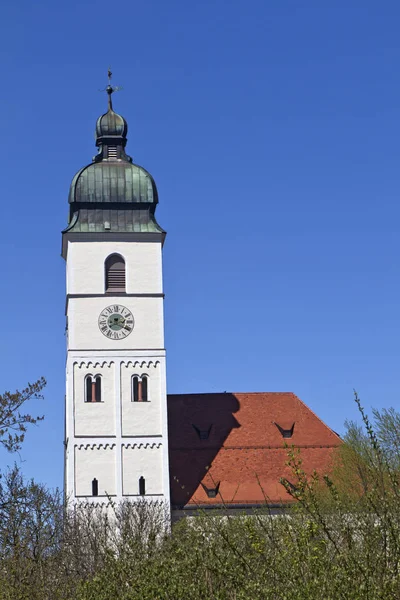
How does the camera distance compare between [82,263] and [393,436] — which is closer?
[393,436]

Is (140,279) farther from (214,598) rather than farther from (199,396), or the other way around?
(214,598)

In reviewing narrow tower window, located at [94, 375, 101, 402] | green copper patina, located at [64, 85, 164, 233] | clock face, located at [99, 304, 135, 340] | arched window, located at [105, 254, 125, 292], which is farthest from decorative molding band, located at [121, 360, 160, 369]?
green copper patina, located at [64, 85, 164, 233]

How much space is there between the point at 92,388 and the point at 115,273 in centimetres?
530

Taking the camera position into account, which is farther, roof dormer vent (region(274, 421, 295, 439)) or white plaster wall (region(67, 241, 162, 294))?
roof dormer vent (region(274, 421, 295, 439))

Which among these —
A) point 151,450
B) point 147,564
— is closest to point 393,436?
point 151,450

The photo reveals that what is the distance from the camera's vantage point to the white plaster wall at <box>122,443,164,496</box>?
48.6 metres

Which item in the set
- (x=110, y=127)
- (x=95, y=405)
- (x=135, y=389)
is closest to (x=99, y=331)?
(x=135, y=389)

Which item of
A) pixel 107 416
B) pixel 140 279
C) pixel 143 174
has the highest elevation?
pixel 143 174

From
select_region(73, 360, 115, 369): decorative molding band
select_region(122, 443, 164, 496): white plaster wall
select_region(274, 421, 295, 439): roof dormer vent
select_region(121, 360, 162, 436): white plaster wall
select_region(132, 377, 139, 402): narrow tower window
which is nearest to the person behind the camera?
select_region(122, 443, 164, 496): white plaster wall

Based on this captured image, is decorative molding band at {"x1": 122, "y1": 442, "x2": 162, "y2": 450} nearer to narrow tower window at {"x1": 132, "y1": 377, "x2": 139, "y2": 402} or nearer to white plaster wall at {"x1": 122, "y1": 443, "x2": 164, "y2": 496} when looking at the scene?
white plaster wall at {"x1": 122, "y1": 443, "x2": 164, "y2": 496}

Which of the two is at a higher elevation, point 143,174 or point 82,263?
point 143,174

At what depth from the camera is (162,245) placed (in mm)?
52250

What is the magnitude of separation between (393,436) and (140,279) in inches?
533

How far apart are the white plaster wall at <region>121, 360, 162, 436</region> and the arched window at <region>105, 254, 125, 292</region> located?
3473 mm
